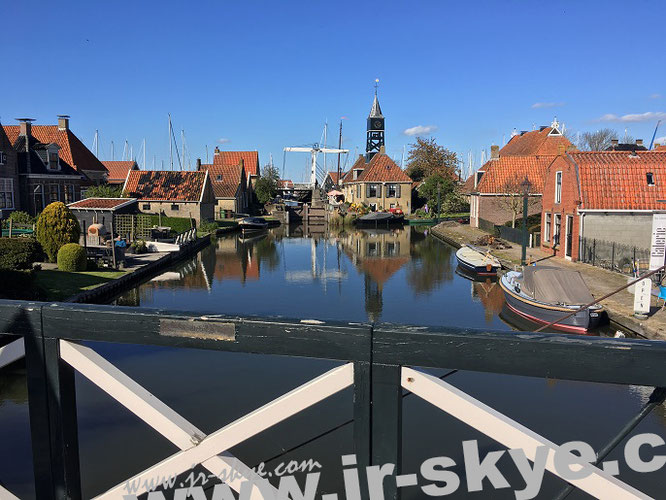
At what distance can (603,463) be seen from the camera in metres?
2.09

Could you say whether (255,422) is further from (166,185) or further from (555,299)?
(166,185)

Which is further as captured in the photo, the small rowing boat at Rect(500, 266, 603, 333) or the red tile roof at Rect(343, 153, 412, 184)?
the red tile roof at Rect(343, 153, 412, 184)

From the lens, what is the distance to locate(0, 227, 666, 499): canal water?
23.3 feet

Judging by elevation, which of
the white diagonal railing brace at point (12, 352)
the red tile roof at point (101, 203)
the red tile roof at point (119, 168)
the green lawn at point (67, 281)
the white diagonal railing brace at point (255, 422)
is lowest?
the green lawn at point (67, 281)

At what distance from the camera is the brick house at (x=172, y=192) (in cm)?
4584

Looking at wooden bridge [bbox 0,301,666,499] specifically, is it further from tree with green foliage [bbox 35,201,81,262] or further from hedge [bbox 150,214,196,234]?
hedge [bbox 150,214,196,234]

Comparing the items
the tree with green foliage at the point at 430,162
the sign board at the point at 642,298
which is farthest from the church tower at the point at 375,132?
the sign board at the point at 642,298

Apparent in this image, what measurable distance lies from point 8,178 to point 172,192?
13.4m

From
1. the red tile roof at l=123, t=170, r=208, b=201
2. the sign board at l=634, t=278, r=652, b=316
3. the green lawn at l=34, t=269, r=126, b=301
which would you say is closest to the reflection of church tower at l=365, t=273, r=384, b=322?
the sign board at l=634, t=278, r=652, b=316

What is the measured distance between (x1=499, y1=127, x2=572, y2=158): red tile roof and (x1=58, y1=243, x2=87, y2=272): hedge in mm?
37167

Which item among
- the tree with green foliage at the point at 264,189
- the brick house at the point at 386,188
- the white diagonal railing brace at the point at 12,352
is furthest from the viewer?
the tree with green foliage at the point at 264,189

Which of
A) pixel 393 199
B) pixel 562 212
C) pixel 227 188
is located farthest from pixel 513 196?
pixel 227 188

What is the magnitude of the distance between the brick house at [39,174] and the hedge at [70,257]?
18.6m

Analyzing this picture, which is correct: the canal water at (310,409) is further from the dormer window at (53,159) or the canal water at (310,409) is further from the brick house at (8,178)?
the dormer window at (53,159)
